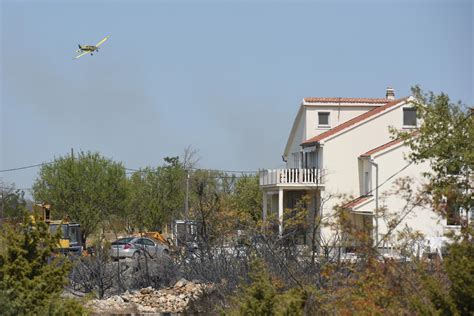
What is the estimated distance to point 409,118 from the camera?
166 ft

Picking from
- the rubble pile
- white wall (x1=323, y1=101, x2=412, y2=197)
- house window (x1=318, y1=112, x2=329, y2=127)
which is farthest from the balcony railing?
the rubble pile

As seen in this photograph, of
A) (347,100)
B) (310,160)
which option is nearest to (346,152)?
(310,160)

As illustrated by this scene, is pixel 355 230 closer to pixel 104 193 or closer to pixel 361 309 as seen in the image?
pixel 361 309

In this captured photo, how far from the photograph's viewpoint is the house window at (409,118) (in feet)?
165

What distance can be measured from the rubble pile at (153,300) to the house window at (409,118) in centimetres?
2579

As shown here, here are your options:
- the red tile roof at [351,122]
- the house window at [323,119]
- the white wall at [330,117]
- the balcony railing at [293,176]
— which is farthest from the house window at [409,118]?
the balcony railing at [293,176]

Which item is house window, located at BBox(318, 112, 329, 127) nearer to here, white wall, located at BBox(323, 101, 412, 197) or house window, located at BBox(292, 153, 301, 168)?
house window, located at BBox(292, 153, 301, 168)

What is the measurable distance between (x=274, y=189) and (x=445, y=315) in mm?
42172

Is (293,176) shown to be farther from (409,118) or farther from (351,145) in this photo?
(409,118)

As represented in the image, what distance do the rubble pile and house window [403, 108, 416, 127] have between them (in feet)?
84.6

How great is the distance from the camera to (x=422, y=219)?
144 ft

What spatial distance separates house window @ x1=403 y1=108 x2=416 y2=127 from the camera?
50225 millimetres

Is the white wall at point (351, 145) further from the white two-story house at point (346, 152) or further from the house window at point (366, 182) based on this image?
the house window at point (366, 182)

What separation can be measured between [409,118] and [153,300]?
27.4 metres
